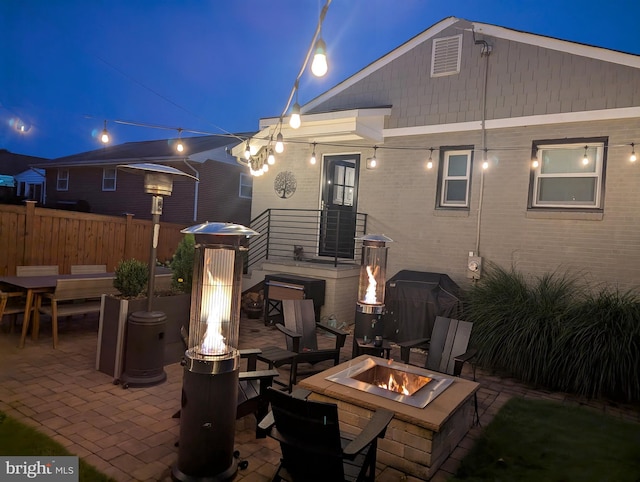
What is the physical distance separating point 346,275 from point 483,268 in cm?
262

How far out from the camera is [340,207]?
407 inches

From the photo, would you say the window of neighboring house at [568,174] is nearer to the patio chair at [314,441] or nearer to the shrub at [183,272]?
the shrub at [183,272]

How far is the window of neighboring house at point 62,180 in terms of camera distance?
19670mm

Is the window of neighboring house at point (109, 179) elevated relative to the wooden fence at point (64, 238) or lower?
elevated

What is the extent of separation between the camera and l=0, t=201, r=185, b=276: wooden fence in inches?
322

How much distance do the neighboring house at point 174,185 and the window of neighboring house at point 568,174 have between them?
11.0m

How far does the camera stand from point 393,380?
14.5 feet

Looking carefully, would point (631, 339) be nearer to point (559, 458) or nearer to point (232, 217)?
point (559, 458)

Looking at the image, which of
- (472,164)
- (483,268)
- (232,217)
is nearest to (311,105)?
(472,164)

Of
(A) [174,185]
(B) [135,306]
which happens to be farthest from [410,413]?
(A) [174,185]

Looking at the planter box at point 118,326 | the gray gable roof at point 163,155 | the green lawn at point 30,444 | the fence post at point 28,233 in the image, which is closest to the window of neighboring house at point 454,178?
the planter box at point 118,326

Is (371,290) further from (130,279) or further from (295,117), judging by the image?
(130,279)

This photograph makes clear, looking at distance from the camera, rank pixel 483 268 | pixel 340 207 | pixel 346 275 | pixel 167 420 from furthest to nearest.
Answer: pixel 340 207
pixel 346 275
pixel 483 268
pixel 167 420

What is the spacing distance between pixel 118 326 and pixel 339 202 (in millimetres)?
6258
